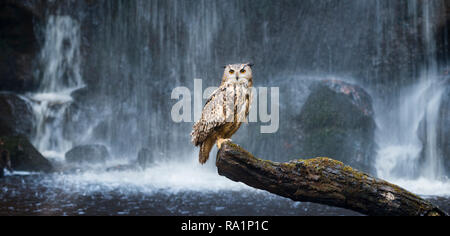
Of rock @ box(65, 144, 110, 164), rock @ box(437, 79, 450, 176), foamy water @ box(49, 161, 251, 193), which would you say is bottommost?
foamy water @ box(49, 161, 251, 193)

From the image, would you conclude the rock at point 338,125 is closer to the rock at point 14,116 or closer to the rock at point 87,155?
the rock at point 87,155

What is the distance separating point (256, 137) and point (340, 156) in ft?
9.66

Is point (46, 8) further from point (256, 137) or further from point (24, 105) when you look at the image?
point (256, 137)

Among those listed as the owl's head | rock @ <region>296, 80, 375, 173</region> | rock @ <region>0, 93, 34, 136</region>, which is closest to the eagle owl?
the owl's head

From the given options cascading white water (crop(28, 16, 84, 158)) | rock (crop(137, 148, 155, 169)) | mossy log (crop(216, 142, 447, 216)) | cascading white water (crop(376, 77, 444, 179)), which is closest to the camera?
mossy log (crop(216, 142, 447, 216))

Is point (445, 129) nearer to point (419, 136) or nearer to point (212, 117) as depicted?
point (419, 136)

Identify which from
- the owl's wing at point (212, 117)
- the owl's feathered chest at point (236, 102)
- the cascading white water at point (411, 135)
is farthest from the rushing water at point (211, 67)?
the owl's feathered chest at point (236, 102)

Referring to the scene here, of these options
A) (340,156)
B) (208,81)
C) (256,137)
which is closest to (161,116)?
(208,81)

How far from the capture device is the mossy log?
263 cm

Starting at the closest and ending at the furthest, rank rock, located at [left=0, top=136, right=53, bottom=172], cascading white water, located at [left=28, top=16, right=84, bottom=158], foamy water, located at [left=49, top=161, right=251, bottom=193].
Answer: foamy water, located at [left=49, top=161, right=251, bottom=193]
rock, located at [left=0, top=136, right=53, bottom=172]
cascading white water, located at [left=28, top=16, right=84, bottom=158]

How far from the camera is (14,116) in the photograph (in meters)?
11.9

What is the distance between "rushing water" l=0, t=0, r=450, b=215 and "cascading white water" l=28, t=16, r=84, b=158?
4cm

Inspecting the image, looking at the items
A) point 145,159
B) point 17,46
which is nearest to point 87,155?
point 145,159

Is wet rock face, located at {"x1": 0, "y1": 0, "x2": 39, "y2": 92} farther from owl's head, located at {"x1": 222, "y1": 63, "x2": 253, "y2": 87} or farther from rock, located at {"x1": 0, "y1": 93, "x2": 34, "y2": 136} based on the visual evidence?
owl's head, located at {"x1": 222, "y1": 63, "x2": 253, "y2": 87}
